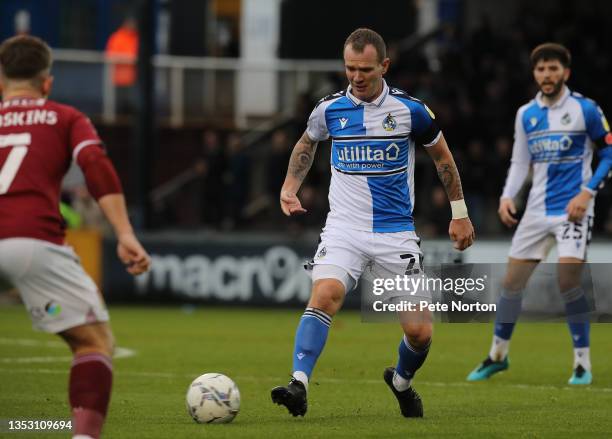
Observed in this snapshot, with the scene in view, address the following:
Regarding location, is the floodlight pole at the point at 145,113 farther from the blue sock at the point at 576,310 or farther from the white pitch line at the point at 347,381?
the blue sock at the point at 576,310

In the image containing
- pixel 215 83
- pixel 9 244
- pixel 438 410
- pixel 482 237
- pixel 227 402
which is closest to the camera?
pixel 9 244

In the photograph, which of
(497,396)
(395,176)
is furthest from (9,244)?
(497,396)

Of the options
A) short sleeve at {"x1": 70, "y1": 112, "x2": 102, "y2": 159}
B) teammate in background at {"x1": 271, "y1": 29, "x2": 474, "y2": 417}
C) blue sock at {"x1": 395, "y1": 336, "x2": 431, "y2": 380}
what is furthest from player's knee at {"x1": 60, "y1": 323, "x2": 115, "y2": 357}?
blue sock at {"x1": 395, "y1": 336, "x2": 431, "y2": 380}

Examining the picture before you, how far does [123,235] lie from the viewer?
6027mm

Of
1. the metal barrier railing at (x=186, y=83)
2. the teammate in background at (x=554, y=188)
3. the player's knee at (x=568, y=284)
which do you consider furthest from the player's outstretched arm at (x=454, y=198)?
the metal barrier railing at (x=186, y=83)

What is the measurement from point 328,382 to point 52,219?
4.74 metres

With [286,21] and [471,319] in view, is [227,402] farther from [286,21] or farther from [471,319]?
[286,21]

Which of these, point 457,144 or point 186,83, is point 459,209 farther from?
point 186,83

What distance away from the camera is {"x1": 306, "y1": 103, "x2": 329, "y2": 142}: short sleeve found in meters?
8.52

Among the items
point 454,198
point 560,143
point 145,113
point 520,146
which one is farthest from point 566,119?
point 145,113

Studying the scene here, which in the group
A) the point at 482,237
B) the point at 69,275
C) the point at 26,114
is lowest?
the point at 482,237

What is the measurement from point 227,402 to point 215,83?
19.6 meters

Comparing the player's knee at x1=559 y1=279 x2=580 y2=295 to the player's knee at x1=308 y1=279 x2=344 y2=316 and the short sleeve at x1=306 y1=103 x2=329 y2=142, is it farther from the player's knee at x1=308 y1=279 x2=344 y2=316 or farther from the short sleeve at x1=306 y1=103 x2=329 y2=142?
the player's knee at x1=308 y1=279 x2=344 y2=316

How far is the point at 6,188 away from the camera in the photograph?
20.3 ft
